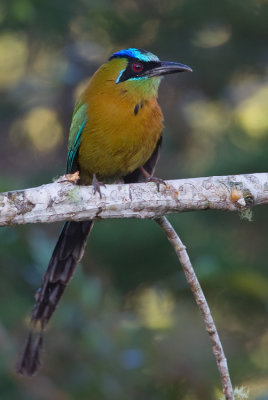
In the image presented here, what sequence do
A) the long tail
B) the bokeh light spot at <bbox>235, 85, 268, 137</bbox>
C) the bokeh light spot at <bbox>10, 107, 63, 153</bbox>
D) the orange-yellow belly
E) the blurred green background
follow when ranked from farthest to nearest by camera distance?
the bokeh light spot at <bbox>10, 107, 63, 153</bbox> → the bokeh light spot at <bbox>235, 85, 268, 137</bbox> → the blurred green background → the orange-yellow belly → the long tail

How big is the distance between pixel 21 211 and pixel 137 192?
518 mm

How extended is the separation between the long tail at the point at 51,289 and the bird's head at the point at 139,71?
0.86 m

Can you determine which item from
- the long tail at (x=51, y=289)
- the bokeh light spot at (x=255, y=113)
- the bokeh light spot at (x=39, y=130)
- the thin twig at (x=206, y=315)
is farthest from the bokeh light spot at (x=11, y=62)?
the thin twig at (x=206, y=315)

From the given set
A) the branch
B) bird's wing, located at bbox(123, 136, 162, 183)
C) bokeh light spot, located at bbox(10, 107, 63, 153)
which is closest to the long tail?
bird's wing, located at bbox(123, 136, 162, 183)

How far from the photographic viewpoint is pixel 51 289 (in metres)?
Result: 4.18

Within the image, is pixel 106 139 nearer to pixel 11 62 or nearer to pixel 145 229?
pixel 145 229

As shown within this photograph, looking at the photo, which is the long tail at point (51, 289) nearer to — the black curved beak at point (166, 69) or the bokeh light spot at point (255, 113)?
the black curved beak at point (166, 69)

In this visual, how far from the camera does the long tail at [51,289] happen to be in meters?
4.15

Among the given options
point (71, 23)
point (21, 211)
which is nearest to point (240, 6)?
point (71, 23)

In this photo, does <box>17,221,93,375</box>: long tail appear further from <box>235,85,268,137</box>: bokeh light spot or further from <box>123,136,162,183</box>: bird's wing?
<box>235,85,268,137</box>: bokeh light spot

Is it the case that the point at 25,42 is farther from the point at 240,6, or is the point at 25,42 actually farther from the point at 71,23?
the point at 240,6

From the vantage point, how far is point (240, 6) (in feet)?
22.1

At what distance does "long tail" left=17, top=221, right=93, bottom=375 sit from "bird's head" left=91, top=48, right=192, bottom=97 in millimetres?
856

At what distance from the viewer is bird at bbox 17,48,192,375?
13.8 feet
